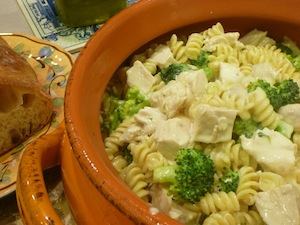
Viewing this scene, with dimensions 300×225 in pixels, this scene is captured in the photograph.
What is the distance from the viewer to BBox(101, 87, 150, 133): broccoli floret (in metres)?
1.22

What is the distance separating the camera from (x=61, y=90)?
67.3 inches

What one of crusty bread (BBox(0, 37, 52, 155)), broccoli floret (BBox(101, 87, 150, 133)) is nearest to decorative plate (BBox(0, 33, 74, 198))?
crusty bread (BBox(0, 37, 52, 155))

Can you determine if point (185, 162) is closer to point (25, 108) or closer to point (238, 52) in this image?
point (238, 52)

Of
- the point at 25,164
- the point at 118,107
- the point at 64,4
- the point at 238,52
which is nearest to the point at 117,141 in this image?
the point at 118,107

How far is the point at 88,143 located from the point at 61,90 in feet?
2.66

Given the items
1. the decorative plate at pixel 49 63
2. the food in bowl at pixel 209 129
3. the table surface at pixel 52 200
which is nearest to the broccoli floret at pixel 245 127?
the food in bowl at pixel 209 129

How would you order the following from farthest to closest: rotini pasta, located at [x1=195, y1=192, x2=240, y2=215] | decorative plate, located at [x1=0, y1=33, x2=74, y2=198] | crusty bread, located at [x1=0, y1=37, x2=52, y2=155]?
decorative plate, located at [x1=0, y1=33, x2=74, y2=198], crusty bread, located at [x1=0, y1=37, x2=52, y2=155], rotini pasta, located at [x1=195, y1=192, x2=240, y2=215]

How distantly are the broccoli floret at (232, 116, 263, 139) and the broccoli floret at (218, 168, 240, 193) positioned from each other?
11cm

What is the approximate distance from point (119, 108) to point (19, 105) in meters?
0.47

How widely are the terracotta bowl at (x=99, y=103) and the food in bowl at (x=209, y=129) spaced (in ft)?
0.22

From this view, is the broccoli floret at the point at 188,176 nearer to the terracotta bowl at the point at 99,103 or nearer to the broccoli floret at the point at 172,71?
the terracotta bowl at the point at 99,103

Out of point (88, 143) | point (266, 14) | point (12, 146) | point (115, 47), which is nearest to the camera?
point (88, 143)

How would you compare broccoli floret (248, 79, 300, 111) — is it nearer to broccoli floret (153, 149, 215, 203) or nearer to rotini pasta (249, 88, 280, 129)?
rotini pasta (249, 88, 280, 129)

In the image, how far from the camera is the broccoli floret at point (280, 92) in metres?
1.18
